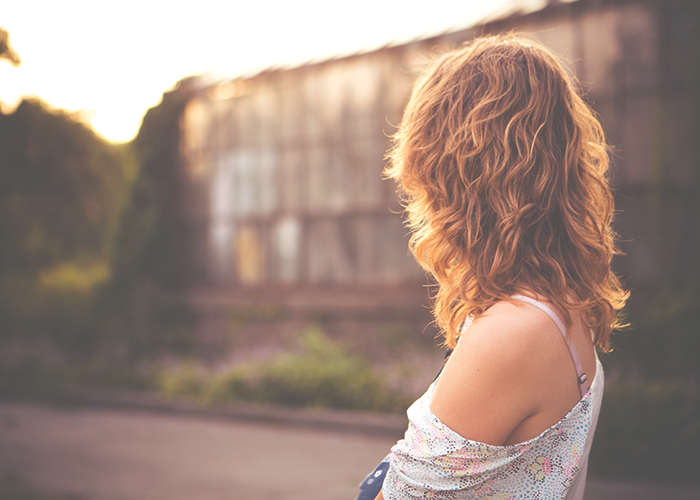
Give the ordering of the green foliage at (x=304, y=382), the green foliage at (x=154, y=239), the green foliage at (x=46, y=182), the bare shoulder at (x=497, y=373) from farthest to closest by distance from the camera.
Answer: the green foliage at (x=154, y=239) < the green foliage at (x=304, y=382) < the green foliage at (x=46, y=182) < the bare shoulder at (x=497, y=373)

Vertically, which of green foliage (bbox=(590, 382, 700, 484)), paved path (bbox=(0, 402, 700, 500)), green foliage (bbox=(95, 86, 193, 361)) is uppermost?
green foliage (bbox=(95, 86, 193, 361))

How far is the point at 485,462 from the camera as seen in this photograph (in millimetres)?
1235

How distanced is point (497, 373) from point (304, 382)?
8.14 metres

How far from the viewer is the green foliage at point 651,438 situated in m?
5.46

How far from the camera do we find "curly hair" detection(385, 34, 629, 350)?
130 centimetres

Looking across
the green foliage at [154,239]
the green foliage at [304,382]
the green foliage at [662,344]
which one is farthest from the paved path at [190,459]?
the green foliage at [154,239]

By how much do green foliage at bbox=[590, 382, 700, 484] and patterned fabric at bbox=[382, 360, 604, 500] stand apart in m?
4.90

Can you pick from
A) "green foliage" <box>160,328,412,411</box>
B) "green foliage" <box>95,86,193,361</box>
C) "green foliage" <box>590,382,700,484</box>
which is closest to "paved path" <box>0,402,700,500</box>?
"green foliage" <box>590,382,700,484</box>

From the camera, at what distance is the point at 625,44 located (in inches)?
368

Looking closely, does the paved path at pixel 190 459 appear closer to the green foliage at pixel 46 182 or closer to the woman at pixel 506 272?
the green foliage at pixel 46 182

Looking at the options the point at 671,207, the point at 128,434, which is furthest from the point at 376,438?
the point at 671,207

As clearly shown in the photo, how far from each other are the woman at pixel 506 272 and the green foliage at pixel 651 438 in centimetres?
477

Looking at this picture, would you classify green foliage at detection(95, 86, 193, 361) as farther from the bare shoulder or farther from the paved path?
the bare shoulder

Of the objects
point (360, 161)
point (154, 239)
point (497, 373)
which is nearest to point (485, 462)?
point (497, 373)
